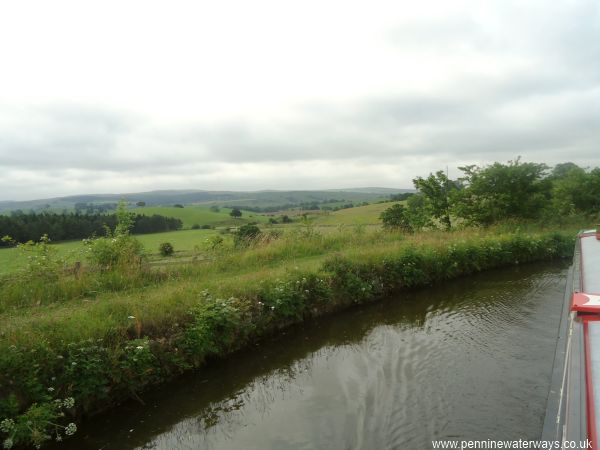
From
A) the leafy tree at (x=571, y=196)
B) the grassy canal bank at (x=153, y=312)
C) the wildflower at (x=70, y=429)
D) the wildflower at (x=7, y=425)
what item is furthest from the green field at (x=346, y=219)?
the wildflower at (x=7, y=425)

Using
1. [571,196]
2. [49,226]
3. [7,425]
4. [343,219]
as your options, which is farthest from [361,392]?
[49,226]

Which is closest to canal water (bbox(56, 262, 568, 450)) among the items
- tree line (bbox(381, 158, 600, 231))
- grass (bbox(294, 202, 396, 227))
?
grass (bbox(294, 202, 396, 227))

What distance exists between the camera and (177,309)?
6672 millimetres

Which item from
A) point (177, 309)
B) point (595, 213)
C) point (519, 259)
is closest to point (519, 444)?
point (177, 309)

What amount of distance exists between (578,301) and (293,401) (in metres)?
4.02

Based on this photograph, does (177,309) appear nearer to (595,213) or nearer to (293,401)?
(293,401)

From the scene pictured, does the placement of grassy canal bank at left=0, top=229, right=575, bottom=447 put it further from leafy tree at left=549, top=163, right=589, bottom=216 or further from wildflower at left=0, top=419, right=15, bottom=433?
leafy tree at left=549, top=163, right=589, bottom=216

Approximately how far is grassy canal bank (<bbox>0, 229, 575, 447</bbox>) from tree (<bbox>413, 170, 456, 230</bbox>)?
8023 millimetres

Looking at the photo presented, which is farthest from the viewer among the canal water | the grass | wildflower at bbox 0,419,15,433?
the grass

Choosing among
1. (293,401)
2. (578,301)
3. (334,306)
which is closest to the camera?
(578,301)

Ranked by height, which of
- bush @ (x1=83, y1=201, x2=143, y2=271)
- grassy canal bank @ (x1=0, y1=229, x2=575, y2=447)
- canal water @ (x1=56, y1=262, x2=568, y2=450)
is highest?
bush @ (x1=83, y1=201, x2=143, y2=271)

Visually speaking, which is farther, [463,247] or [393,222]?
[393,222]

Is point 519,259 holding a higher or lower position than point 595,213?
lower

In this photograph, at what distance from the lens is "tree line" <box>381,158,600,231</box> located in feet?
65.9
